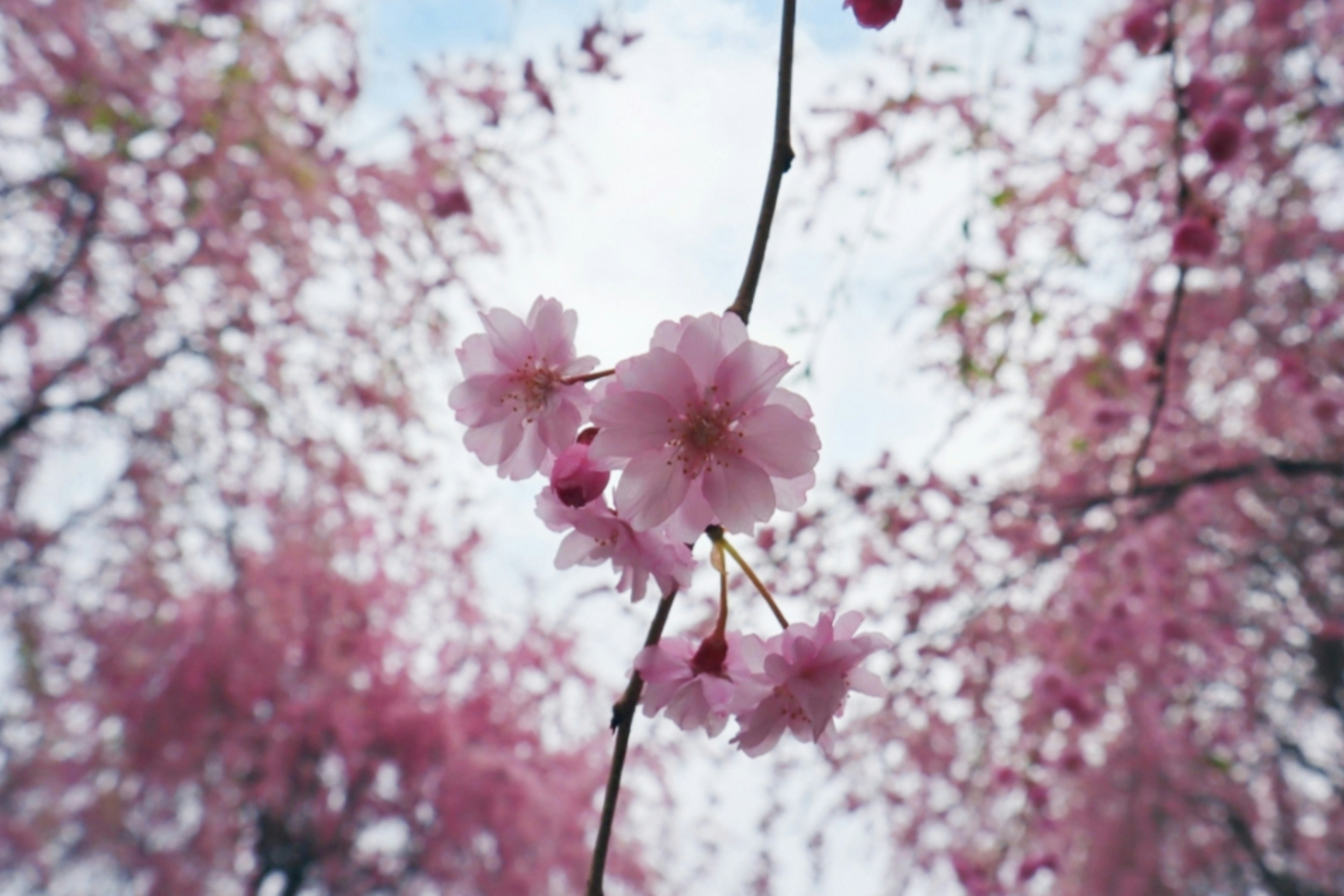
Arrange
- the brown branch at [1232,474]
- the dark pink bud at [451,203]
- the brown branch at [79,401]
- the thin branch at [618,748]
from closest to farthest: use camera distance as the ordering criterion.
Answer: the thin branch at [618,748] < the dark pink bud at [451,203] < the brown branch at [1232,474] < the brown branch at [79,401]

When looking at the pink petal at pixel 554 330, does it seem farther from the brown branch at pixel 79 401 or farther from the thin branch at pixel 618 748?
the brown branch at pixel 79 401

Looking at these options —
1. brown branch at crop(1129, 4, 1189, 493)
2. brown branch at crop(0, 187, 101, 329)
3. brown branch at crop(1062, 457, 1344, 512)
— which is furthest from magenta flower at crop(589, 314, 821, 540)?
brown branch at crop(0, 187, 101, 329)

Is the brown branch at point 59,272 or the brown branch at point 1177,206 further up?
the brown branch at point 59,272

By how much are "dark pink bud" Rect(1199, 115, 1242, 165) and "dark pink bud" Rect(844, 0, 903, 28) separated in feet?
5.29

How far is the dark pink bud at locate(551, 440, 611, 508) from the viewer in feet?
2.38

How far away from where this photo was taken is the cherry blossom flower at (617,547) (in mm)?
A: 766

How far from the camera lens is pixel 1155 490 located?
10.1 ft

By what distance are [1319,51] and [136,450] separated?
6257mm

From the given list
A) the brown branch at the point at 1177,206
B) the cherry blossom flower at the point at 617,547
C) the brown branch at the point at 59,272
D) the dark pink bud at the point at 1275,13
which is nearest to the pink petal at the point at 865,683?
the cherry blossom flower at the point at 617,547

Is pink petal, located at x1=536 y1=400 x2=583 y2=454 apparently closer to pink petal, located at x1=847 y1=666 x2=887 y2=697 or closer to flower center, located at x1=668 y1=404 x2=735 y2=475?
flower center, located at x1=668 y1=404 x2=735 y2=475

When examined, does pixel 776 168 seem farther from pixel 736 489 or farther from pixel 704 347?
pixel 736 489

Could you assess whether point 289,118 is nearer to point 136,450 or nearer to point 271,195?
point 271,195

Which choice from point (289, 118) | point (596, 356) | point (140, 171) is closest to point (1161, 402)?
point (596, 356)

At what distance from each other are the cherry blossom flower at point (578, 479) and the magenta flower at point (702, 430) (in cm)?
1
